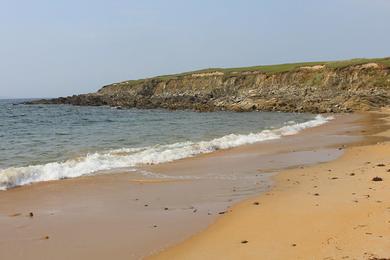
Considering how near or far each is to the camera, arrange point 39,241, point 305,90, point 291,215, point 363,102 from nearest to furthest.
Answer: point 39,241, point 291,215, point 363,102, point 305,90

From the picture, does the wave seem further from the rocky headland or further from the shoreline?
the rocky headland

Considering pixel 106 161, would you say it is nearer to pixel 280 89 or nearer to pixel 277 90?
pixel 277 90

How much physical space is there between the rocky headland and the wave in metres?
32.9

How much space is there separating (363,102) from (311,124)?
820 inches

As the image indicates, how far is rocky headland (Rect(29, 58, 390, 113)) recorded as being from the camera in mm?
55938

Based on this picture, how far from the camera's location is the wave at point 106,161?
40.5 feet

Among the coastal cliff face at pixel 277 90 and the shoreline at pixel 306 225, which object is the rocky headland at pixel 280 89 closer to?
the coastal cliff face at pixel 277 90

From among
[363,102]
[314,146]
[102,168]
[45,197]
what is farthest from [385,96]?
[45,197]

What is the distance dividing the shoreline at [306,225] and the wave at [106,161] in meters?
5.94

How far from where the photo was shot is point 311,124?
33875mm

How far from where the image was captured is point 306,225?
7121mm

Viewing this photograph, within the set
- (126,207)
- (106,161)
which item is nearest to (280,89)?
(106,161)

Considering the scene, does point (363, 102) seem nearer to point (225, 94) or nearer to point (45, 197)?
point (225, 94)

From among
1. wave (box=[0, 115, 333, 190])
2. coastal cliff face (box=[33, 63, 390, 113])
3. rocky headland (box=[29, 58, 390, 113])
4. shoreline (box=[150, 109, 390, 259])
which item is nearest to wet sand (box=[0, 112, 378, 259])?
shoreline (box=[150, 109, 390, 259])
